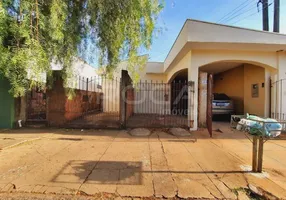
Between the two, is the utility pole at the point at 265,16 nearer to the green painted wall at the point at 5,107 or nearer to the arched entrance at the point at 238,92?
the arched entrance at the point at 238,92

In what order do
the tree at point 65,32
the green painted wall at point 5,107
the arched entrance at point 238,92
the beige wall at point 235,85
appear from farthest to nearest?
the beige wall at point 235,85 → the arched entrance at point 238,92 → the green painted wall at point 5,107 → the tree at point 65,32

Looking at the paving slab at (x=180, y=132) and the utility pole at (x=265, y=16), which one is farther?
the utility pole at (x=265, y=16)

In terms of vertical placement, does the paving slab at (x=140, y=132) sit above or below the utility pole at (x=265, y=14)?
below

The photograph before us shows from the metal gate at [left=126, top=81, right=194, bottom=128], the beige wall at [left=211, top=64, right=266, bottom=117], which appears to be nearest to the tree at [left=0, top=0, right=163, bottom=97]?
the beige wall at [left=211, top=64, right=266, bottom=117]

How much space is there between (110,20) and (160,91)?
10.9 metres

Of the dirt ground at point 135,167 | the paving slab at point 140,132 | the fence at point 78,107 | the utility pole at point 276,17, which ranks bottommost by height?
the dirt ground at point 135,167

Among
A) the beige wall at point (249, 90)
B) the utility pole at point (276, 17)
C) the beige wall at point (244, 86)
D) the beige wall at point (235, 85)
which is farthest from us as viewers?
the utility pole at point (276, 17)

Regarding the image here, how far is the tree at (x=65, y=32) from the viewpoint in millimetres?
4535

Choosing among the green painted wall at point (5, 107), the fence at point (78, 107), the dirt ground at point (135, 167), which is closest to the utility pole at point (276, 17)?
the dirt ground at point (135, 167)

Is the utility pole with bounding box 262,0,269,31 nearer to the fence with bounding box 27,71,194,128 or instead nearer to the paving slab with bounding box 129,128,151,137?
the fence with bounding box 27,71,194,128

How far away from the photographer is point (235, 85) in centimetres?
1341

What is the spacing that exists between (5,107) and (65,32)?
544 centimetres

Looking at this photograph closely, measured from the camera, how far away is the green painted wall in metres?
8.62

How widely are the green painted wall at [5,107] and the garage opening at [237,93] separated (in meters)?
8.06
